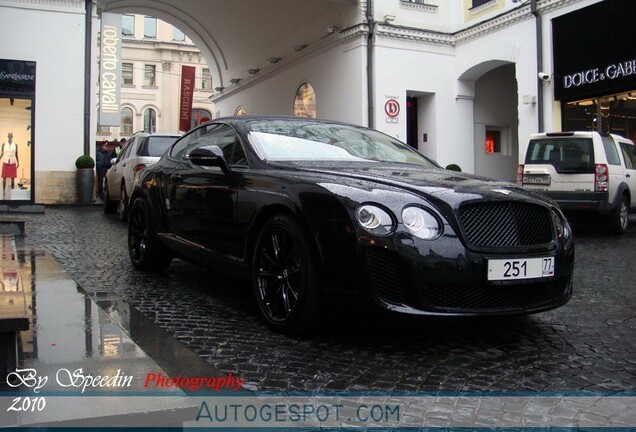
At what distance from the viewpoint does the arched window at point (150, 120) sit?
5241 centimetres

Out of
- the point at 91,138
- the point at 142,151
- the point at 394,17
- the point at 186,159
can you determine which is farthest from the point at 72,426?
the point at 394,17

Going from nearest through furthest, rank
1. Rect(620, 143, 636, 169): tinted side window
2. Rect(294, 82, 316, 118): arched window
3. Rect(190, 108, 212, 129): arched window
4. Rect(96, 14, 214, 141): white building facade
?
Rect(620, 143, 636, 169): tinted side window < Rect(294, 82, 316, 118): arched window < Rect(96, 14, 214, 141): white building facade < Rect(190, 108, 212, 129): arched window

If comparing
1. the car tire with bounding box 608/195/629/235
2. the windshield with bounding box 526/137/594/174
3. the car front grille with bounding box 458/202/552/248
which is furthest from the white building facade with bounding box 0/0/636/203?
the car front grille with bounding box 458/202/552/248

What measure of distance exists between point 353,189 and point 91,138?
15.0 meters

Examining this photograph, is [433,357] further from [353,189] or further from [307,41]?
[307,41]

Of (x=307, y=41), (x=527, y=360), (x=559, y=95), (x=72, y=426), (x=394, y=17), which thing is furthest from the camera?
(x=307, y=41)

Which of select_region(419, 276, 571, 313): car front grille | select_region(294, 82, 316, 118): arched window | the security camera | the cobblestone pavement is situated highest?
select_region(294, 82, 316, 118): arched window

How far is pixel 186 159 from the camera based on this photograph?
5.78 metres

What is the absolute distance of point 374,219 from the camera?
3.56 m

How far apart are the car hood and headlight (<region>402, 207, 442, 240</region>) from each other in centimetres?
12

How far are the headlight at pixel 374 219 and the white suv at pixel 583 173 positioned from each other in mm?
8664

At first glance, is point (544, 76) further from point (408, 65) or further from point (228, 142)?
point (228, 142)

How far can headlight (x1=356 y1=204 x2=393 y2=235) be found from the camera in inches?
139

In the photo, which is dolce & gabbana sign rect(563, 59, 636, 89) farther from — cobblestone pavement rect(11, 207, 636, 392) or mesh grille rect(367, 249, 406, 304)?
mesh grille rect(367, 249, 406, 304)
